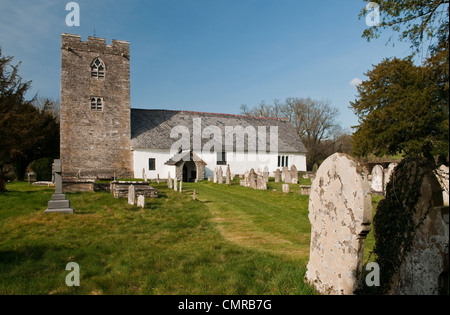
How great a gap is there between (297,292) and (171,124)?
29384 millimetres

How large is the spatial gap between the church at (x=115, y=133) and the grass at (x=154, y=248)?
1446 centimetres

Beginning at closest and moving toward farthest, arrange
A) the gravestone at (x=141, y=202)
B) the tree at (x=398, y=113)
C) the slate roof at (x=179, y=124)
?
1. the gravestone at (x=141, y=202)
2. the tree at (x=398, y=113)
3. the slate roof at (x=179, y=124)

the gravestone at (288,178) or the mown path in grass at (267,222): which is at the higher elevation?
the gravestone at (288,178)

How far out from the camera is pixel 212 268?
5258mm

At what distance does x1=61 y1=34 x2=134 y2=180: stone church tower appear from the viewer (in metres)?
26.2

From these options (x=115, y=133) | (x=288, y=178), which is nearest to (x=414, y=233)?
(x=288, y=178)

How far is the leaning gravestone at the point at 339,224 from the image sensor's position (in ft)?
12.6

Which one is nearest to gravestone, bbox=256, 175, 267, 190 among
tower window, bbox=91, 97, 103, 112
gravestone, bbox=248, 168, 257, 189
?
gravestone, bbox=248, 168, 257, 189

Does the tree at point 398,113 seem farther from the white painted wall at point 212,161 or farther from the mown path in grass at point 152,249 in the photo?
the mown path in grass at point 152,249

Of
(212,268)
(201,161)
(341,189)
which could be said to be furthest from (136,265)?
(201,161)

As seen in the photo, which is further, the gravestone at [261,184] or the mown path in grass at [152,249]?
the gravestone at [261,184]

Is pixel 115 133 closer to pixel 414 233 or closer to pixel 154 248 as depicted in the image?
pixel 154 248

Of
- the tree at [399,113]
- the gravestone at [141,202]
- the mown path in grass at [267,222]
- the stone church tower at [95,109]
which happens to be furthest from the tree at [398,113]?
the stone church tower at [95,109]
